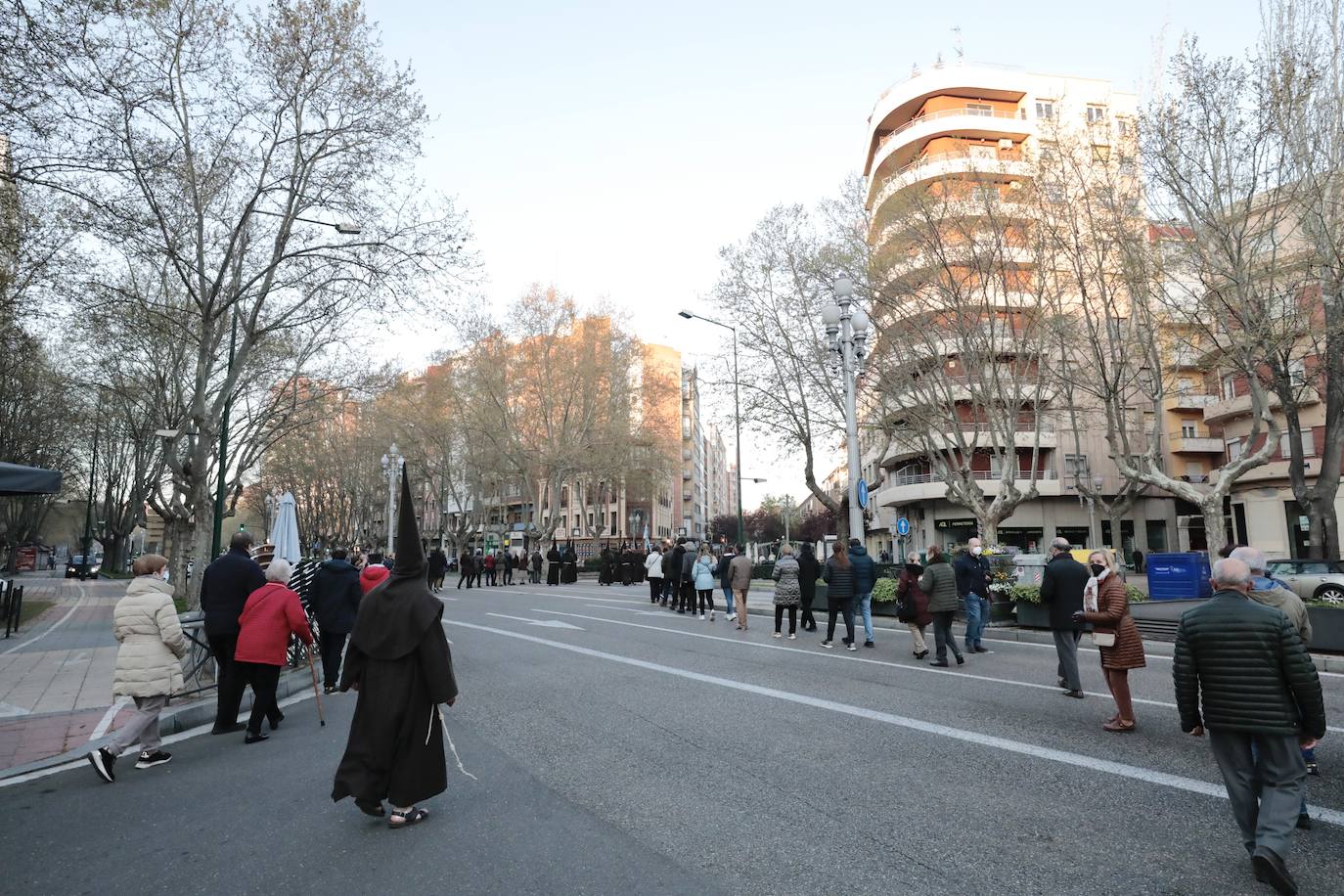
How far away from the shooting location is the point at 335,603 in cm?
861

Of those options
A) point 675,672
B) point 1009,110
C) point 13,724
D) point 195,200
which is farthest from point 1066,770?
point 1009,110

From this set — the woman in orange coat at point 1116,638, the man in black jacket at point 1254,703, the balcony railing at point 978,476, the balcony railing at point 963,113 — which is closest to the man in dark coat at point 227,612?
the man in black jacket at point 1254,703

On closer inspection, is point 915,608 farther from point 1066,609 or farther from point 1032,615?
point 1032,615

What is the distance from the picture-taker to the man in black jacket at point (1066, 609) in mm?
7906

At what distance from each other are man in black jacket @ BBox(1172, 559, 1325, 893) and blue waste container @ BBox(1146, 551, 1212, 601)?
1772cm

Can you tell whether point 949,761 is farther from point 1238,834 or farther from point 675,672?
point 675,672

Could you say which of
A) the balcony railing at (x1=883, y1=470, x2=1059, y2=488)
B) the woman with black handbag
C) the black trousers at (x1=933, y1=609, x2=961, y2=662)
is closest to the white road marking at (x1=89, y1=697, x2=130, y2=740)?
the woman with black handbag

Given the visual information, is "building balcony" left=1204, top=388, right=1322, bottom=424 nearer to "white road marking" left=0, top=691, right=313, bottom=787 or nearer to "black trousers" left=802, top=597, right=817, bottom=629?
"black trousers" left=802, top=597, right=817, bottom=629

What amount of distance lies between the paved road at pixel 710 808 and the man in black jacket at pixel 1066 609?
41 cm

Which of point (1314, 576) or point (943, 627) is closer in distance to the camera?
point (943, 627)

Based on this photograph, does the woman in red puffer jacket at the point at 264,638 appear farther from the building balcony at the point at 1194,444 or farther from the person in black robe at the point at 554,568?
the building balcony at the point at 1194,444

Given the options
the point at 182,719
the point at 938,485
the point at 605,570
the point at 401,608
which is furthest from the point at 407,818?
the point at 938,485

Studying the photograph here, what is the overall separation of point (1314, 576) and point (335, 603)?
2177 cm

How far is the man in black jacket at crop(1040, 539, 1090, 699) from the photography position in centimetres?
791
